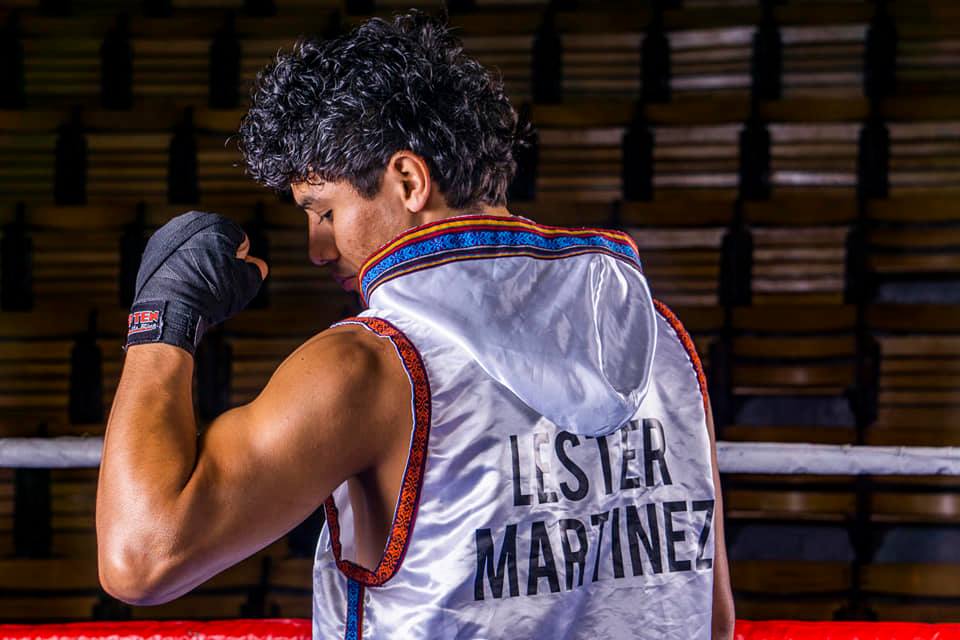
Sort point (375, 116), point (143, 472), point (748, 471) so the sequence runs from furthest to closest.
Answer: point (748, 471) → point (375, 116) → point (143, 472)

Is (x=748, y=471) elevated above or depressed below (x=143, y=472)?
below

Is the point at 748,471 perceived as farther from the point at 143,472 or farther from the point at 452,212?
the point at 143,472

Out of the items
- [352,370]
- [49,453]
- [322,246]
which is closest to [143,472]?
[352,370]

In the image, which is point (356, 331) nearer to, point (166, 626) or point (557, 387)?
point (557, 387)

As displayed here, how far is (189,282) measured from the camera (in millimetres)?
677

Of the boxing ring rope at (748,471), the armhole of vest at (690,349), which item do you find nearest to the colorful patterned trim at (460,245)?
the armhole of vest at (690,349)

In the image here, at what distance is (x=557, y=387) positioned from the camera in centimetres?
57

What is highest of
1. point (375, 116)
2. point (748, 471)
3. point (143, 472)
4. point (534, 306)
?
point (375, 116)

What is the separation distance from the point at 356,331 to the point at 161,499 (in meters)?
0.16

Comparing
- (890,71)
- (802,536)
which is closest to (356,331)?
(802,536)

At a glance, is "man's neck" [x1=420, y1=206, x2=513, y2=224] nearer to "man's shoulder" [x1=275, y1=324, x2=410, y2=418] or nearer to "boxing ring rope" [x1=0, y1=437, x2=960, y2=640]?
"man's shoulder" [x1=275, y1=324, x2=410, y2=418]

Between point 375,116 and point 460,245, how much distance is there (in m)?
0.13

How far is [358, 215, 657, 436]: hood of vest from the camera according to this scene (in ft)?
1.87

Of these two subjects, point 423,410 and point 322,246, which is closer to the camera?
point 423,410
